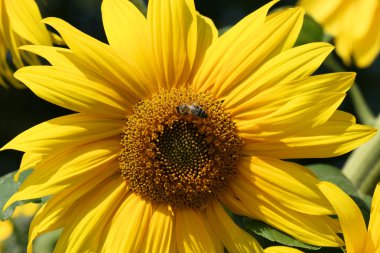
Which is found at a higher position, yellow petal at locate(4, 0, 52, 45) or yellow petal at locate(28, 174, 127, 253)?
yellow petal at locate(4, 0, 52, 45)

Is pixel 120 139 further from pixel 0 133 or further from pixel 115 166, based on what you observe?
pixel 0 133

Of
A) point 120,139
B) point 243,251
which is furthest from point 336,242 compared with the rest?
point 120,139

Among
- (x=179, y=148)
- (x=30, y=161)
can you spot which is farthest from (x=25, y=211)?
(x=179, y=148)

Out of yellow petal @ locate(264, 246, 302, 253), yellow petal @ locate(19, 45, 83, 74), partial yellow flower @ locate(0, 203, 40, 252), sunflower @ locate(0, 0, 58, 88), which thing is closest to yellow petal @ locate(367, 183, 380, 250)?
yellow petal @ locate(264, 246, 302, 253)

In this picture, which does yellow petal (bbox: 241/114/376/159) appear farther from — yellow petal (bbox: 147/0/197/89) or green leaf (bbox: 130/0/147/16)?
green leaf (bbox: 130/0/147/16)

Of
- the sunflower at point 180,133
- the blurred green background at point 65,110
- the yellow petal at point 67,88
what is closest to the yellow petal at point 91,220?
the sunflower at point 180,133

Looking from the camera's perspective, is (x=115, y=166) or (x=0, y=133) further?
(x=0, y=133)

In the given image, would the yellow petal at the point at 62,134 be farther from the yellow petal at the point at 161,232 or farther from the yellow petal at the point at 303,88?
the yellow petal at the point at 303,88
